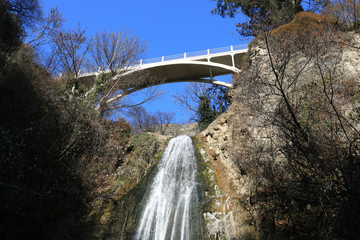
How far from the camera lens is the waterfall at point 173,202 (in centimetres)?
767

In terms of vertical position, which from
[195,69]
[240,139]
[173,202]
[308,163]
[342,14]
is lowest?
[173,202]

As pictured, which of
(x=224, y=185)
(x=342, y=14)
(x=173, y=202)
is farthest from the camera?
(x=342, y=14)

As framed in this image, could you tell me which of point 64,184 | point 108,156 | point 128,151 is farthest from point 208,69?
point 64,184

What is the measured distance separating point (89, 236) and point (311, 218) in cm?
694

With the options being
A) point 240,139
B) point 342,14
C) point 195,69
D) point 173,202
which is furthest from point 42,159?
point 342,14

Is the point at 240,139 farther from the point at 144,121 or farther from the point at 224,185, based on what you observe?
the point at 144,121

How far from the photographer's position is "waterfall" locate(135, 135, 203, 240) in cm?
767

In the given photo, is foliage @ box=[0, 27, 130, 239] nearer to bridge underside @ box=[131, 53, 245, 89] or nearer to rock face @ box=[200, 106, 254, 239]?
rock face @ box=[200, 106, 254, 239]

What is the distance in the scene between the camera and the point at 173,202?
28.7ft

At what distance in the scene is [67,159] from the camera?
9.03 metres

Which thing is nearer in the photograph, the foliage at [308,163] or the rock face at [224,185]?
the foliage at [308,163]

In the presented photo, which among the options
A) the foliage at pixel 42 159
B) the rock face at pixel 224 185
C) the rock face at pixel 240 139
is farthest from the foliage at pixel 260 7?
the foliage at pixel 42 159

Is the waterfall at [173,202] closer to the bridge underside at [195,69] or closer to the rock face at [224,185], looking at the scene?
the rock face at [224,185]

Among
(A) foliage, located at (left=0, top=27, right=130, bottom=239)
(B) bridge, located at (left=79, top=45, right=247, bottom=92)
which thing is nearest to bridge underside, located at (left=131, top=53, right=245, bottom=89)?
(B) bridge, located at (left=79, top=45, right=247, bottom=92)
